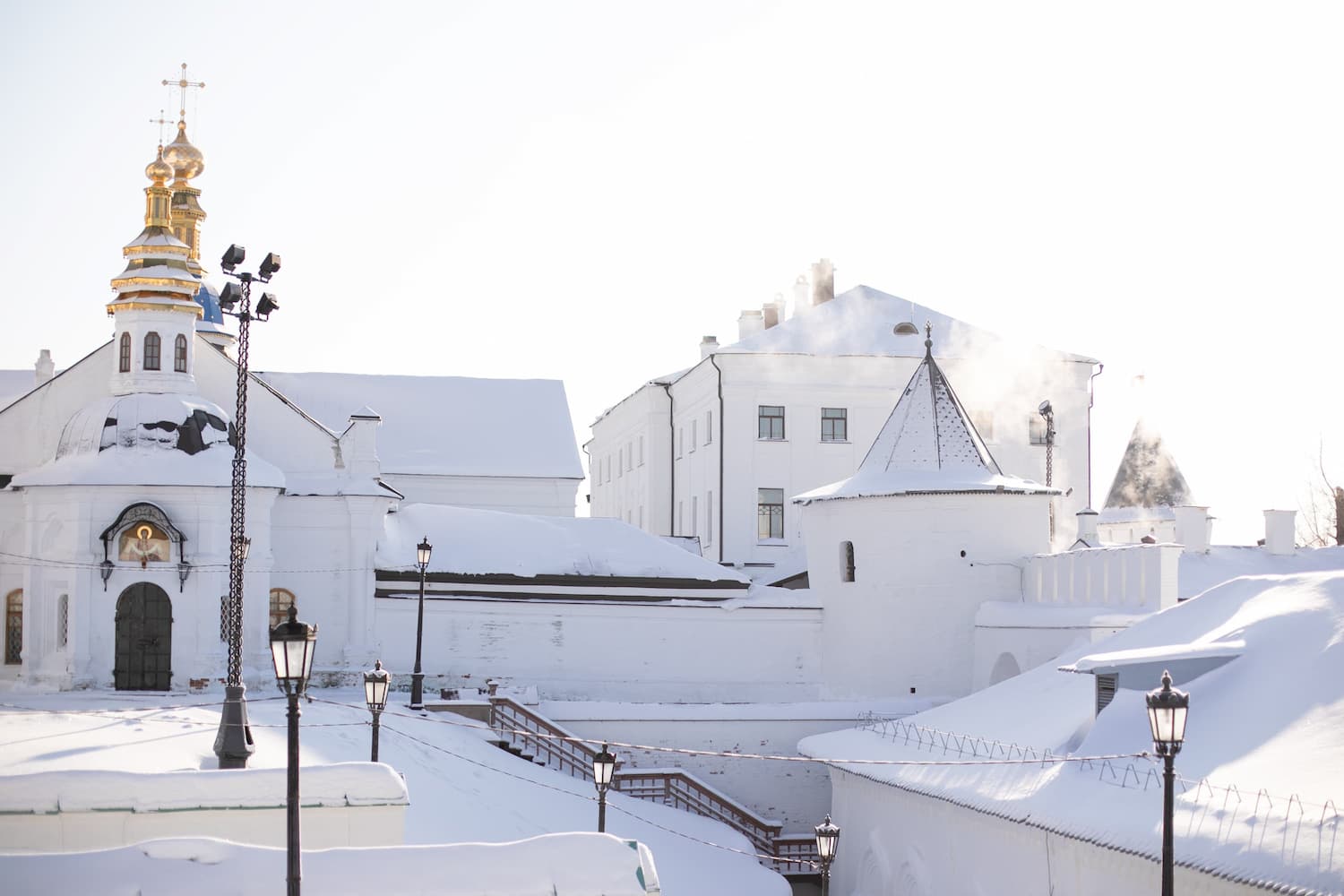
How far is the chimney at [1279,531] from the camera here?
41062 mm

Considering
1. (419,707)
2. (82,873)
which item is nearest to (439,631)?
(419,707)

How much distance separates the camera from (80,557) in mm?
31609

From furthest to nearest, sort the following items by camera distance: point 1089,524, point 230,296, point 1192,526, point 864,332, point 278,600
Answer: point 864,332, point 1192,526, point 1089,524, point 278,600, point 230,296

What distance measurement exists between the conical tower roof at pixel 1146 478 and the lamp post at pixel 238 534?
A: 33410mm

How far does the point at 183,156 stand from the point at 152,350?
10.8m

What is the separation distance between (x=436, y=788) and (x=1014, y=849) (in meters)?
8.84

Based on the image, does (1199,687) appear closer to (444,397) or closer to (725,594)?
(725,594)

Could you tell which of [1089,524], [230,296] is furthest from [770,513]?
A: [230,296]

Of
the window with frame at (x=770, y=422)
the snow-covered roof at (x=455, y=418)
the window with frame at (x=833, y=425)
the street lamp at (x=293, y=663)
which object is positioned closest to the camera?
the street lamp at (x=293, y=663)

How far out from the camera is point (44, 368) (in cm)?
4247

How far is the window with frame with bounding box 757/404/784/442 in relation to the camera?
47781 mm

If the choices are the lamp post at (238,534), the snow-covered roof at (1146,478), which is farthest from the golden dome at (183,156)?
the snow-covered roof at (1146,478)

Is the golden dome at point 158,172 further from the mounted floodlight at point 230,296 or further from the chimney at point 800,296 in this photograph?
the chimney at point 800,296

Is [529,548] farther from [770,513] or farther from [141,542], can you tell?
[770,513]
